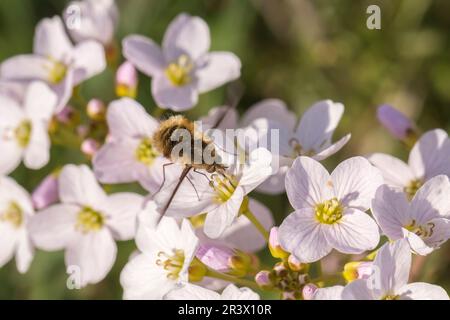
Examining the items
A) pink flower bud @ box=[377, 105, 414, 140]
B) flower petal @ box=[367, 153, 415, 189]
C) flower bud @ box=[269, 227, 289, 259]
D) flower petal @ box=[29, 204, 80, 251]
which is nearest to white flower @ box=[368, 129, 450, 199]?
flower petal @ box=[367, 153, 415, 189]

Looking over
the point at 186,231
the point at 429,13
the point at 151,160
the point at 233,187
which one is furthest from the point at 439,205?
the point at 429,13

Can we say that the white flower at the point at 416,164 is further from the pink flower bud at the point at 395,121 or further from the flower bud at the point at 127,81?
the flower bud at the point at 127,81

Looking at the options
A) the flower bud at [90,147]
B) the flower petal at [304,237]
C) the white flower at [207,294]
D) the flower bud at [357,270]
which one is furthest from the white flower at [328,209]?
the flower bud at [90,147]

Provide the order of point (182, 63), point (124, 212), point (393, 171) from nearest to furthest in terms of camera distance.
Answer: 1. point (393, 171)
2. point (124, 212)
3. point (182, 63)

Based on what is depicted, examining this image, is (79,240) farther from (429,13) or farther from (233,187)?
(429,13)

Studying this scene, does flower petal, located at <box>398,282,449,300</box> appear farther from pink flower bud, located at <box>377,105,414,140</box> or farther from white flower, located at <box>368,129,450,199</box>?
pink flower bud, located at <box>377,105,414,140</box>

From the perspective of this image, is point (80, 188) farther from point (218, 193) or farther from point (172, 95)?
point (218, 193)

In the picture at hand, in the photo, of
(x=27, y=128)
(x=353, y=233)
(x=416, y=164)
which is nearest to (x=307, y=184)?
(x=353, y=233)
